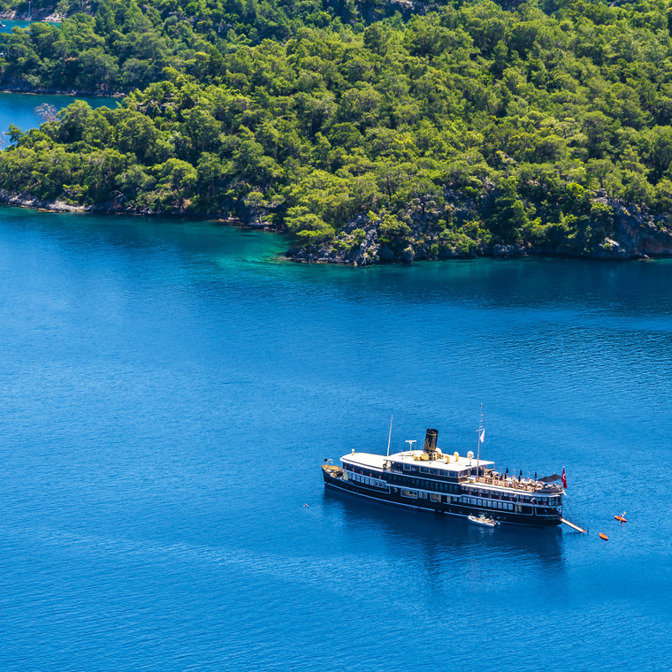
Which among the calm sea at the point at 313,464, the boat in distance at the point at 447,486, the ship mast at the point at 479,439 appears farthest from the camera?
the ship mast at the point at 479,439

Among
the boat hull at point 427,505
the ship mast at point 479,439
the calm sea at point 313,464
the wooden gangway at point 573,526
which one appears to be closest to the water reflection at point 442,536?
the calm sea at point 313,464

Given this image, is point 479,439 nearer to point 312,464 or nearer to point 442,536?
point 442,536

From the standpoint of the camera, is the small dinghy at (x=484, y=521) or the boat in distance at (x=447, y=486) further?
the small dinghy at (x=484, y=521)

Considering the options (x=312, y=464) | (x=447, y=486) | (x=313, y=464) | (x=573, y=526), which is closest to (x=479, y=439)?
(x=447, y=486)

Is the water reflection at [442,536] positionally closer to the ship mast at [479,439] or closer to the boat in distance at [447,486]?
the boat in distance at [447,486]

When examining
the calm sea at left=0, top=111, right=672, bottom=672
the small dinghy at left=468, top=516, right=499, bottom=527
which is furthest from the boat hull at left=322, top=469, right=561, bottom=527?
the calm sea at left=0, top=111, right=672, bottom=672

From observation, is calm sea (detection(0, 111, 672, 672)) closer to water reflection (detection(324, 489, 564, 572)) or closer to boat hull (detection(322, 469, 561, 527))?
water reflection (detection(324, 489, 564, 572))
